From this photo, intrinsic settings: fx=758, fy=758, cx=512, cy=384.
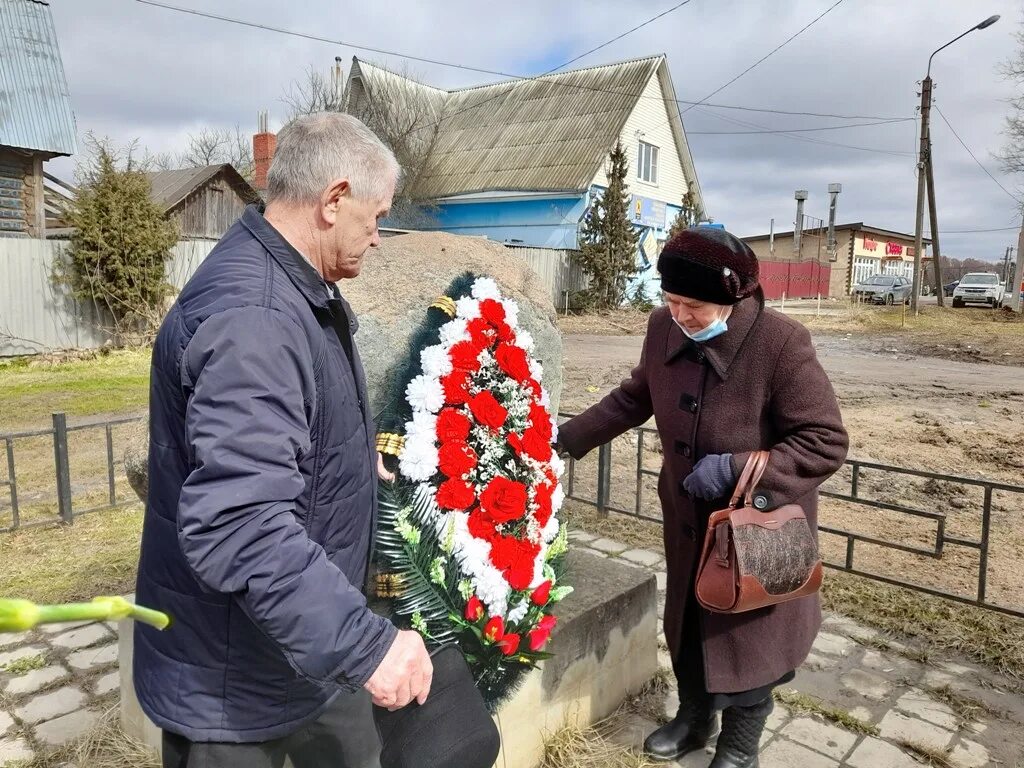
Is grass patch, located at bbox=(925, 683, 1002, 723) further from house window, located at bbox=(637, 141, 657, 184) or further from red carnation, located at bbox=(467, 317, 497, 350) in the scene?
house window, located at bbox=(637, 141, 657, 184)

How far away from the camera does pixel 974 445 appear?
23.9ft

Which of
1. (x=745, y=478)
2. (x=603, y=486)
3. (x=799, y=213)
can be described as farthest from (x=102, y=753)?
(x=799, y=213)

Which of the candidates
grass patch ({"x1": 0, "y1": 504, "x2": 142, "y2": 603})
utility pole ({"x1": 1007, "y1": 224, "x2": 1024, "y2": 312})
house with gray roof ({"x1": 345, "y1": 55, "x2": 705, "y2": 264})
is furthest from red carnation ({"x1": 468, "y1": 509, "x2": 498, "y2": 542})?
utility pole ({"x1": 1007, "y1": 224, "x2": 1024, "y2": 312})

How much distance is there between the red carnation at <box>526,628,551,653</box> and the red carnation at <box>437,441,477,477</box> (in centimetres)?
57

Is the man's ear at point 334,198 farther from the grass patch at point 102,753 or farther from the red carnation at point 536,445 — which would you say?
the grass patch at point 102,753

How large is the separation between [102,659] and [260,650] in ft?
8.12

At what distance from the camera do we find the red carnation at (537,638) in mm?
2398

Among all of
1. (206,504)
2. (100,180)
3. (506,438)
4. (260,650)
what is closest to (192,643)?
(260,650)

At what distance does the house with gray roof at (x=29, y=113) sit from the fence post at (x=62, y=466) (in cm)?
1132

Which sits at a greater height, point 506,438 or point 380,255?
point 380,255

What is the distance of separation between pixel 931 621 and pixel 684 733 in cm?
190

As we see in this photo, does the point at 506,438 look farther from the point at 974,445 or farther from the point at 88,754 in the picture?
the point at 974,445

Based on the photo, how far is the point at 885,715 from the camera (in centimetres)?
306

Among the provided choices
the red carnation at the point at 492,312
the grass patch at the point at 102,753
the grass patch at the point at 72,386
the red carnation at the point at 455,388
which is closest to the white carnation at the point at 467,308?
the red carnation at the point at 492,312
